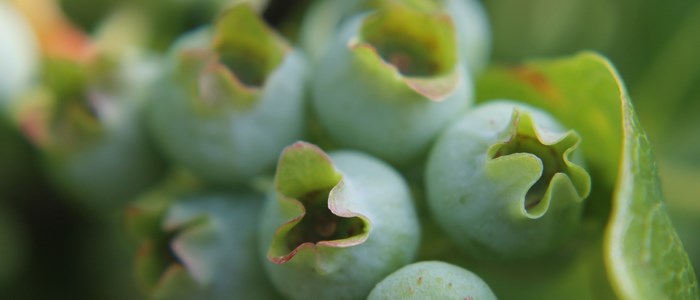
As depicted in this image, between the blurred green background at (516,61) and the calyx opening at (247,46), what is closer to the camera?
the calyx opening at (247,46)

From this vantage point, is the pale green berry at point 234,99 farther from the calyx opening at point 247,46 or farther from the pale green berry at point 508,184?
the pale green berry at point 508,184

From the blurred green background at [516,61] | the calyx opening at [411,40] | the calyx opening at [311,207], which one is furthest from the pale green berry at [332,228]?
the blurred green background at [516,61]

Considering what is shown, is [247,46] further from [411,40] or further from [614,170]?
[614,170]

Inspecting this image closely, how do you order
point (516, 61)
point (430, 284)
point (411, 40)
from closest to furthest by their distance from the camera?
point (430, 284), point (411, 40), point (516, 61)

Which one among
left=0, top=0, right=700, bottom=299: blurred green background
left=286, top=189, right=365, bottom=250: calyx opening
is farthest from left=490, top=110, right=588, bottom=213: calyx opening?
left=0, top=0, right=700, bottom=299: blurred green background

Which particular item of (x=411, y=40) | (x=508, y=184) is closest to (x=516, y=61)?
(x=411, y=40)
